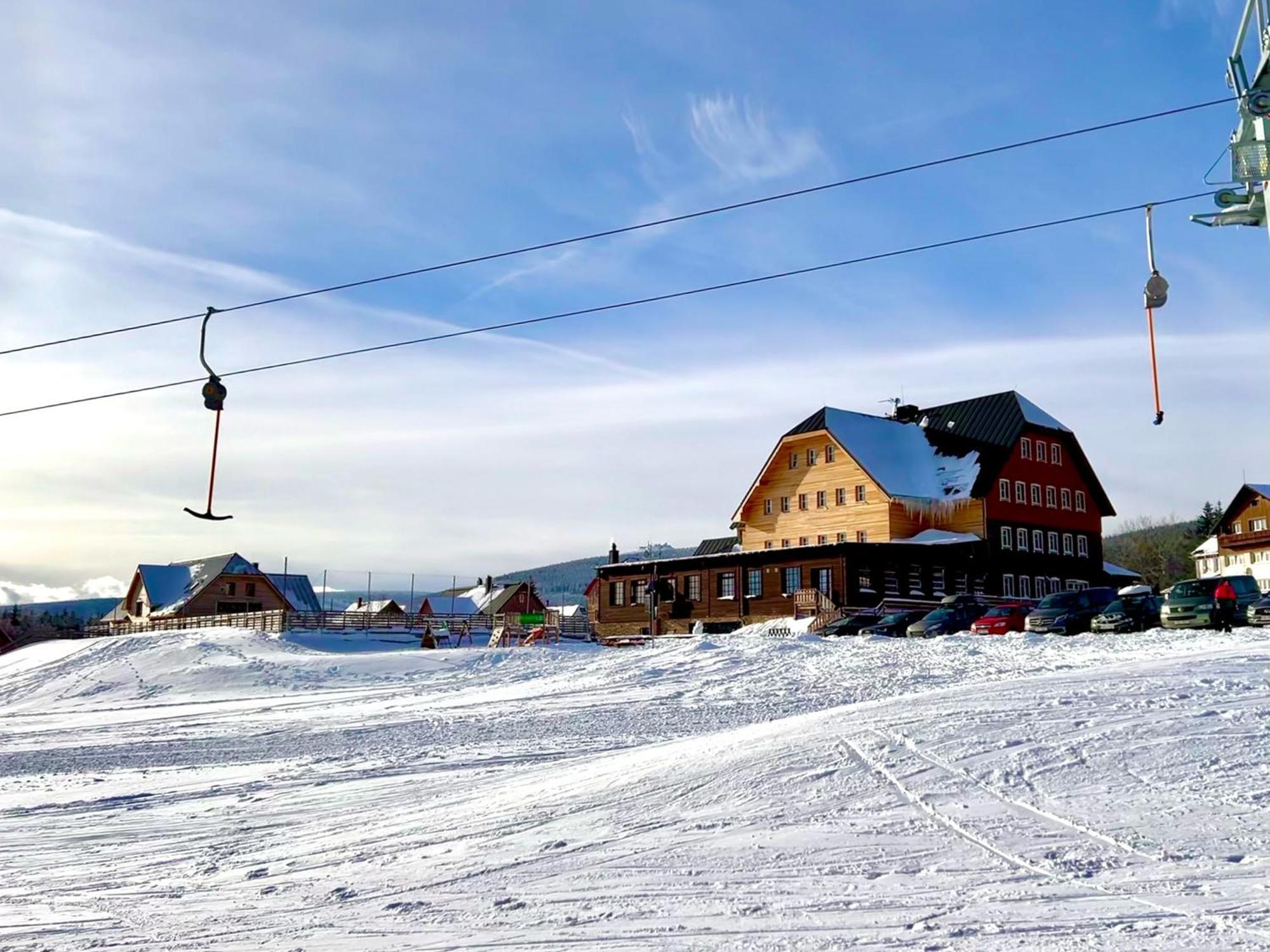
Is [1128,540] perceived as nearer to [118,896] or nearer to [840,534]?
[840,534]

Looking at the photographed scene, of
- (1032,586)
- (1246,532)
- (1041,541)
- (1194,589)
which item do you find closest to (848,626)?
A: (1194,589)

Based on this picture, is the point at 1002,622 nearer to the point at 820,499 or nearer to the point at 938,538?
the point at 938,538

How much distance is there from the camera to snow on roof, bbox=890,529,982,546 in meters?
50.7

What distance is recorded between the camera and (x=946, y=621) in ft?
124

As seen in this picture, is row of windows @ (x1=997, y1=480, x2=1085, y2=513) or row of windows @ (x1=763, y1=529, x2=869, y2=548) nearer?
row of windows @ (x1=763, y1=529, x2=869, y2=548)

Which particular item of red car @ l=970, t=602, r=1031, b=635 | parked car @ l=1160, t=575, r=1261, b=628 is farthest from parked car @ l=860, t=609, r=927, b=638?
parked car @ l=1160, t=575, r=1261, b=628

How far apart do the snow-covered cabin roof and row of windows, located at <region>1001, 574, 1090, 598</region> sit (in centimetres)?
5242

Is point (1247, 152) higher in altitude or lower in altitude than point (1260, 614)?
higher

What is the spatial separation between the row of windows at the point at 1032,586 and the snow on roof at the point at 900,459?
4463 mm

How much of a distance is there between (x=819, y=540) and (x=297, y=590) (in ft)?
161

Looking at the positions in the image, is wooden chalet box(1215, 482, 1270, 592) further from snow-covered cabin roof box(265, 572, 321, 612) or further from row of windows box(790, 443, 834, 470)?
snow-covered cabin roof box(265, 572, 321, 612)

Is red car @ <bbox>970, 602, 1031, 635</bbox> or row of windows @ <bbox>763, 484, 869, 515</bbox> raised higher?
row of windows @ <bbox>763, 484, 869, 515</bbox>

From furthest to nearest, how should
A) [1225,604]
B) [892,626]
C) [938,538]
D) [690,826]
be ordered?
[938,538] < [892,626] < [1225,604] < [690,826]

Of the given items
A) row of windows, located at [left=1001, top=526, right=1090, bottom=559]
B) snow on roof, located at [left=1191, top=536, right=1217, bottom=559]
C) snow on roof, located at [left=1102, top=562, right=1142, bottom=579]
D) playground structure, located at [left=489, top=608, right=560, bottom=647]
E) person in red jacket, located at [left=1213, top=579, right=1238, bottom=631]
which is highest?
snow on roof, located at [left=1191, top=536, right=1217, bottom=559]
